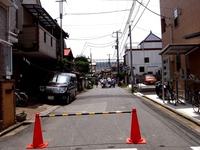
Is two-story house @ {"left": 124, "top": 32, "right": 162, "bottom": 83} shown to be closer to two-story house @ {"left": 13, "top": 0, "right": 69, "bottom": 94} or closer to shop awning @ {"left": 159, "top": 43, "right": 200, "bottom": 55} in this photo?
two-story house @ {"left": 13, "top": 0, "right": 69, "bottom": 94}

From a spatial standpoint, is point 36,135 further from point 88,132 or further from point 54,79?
point 54,79

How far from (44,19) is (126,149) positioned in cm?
1946

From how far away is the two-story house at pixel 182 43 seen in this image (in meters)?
14.5

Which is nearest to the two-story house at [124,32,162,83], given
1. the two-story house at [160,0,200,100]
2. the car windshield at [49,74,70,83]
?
the two-story house at [160,0,200,100]

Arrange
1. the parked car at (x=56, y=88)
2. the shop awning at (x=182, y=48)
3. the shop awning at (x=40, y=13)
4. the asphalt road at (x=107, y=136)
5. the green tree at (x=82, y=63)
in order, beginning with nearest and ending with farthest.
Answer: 1. the asphalt road at (x=107, y=136)
2. the shop awning at (x=182, y=48)
3. the parked car at (x=56, y=88)
4. the shop awning at (x=40, y=13)
5. the green tree at (x=82, y=63)

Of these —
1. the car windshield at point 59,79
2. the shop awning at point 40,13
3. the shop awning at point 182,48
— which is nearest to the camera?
the shop awning at point 182,48

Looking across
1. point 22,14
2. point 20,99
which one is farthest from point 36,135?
point 22,14

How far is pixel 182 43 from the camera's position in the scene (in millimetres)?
17047

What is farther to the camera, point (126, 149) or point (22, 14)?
point (22, 14)

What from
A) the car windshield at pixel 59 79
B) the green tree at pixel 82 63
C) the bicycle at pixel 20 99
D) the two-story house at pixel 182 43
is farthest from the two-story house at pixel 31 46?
the green tree at pixel 82 63

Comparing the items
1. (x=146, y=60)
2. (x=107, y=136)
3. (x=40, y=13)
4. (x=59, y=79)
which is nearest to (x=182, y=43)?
(x=59, y=79)

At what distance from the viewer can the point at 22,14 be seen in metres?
19.6

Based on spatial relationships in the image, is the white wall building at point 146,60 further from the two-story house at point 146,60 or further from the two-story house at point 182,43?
the two-story house at point 182,43

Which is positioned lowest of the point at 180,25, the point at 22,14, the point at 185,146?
the point at 185,146
